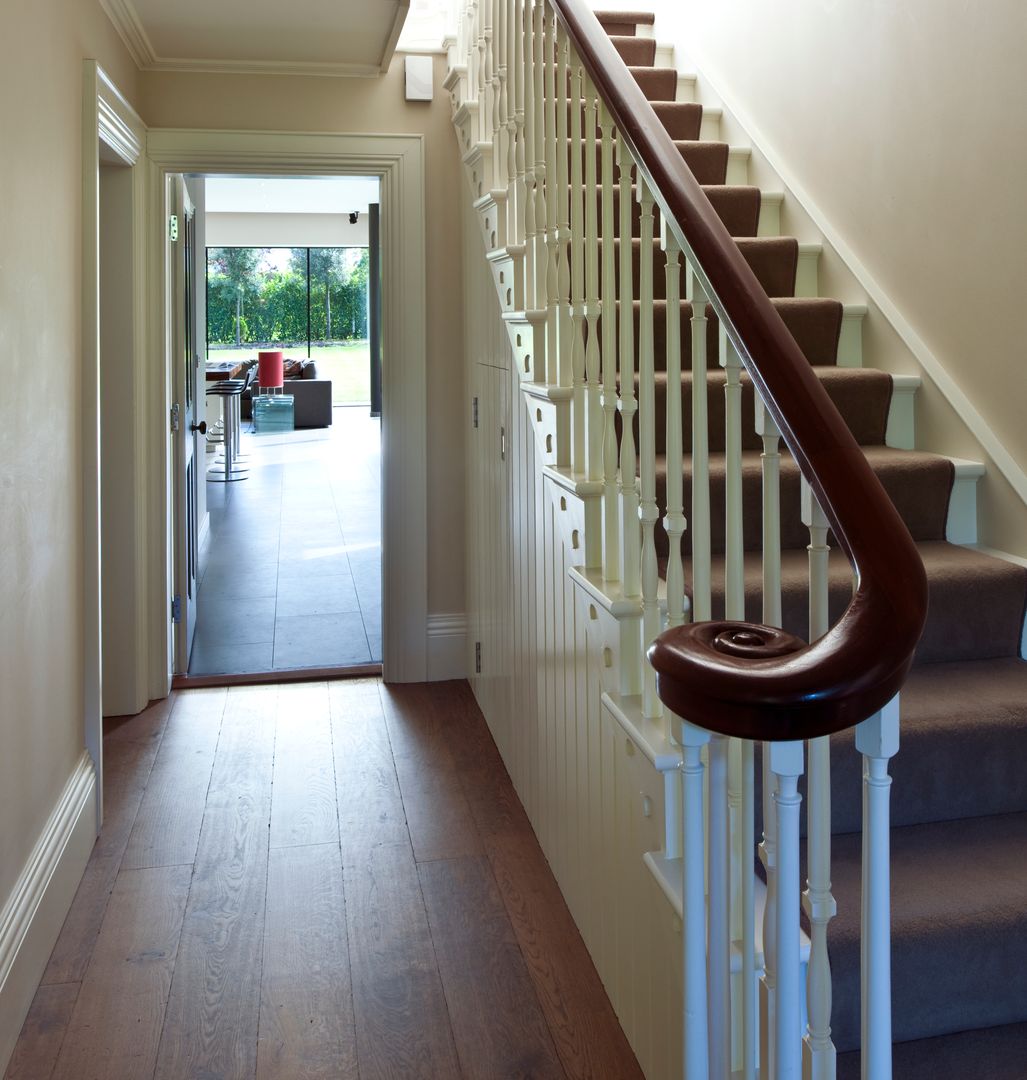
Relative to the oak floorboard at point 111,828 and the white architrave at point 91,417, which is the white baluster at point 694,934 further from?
the white architrave at point 91,417

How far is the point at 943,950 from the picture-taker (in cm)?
183

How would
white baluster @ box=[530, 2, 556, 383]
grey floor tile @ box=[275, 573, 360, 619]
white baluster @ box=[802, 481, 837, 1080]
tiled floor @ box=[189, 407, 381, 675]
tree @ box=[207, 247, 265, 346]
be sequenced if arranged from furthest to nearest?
tree @ box=[207, 247, 265, 346]
grey floor tile @ box=[275, 573, 360, 619]
tiled floor @ box=[189, 407, 381, 675]
white baluster @ box=[530, 2, 556, 383]
white baluster @ box=[802, 481, 837, 1080]

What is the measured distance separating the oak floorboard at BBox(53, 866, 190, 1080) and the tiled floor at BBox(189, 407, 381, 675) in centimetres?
200

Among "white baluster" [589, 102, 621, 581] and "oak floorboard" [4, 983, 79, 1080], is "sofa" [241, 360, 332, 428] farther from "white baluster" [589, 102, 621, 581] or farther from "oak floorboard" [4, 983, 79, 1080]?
"white baluster" [589, 102, 621, 581]

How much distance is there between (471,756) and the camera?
3834 mm

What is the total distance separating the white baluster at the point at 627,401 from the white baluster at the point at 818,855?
0.75m

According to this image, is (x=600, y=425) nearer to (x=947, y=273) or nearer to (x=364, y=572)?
(x=947, y=273)

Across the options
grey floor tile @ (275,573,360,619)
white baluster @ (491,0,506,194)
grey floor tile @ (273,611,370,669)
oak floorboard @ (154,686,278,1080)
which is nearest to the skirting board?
oak floorboard @ (154,686,278,1080)

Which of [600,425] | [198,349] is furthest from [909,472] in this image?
[198,349]

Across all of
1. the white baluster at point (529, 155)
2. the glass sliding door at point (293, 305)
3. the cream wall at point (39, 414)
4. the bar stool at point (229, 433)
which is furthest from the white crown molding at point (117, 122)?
the glass sliding door at point (293, 305)

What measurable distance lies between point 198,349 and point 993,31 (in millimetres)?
3752

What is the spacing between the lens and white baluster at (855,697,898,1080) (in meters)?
1.11

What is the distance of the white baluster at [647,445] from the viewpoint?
1932 mm

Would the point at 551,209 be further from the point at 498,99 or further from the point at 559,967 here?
the point at 559,967
